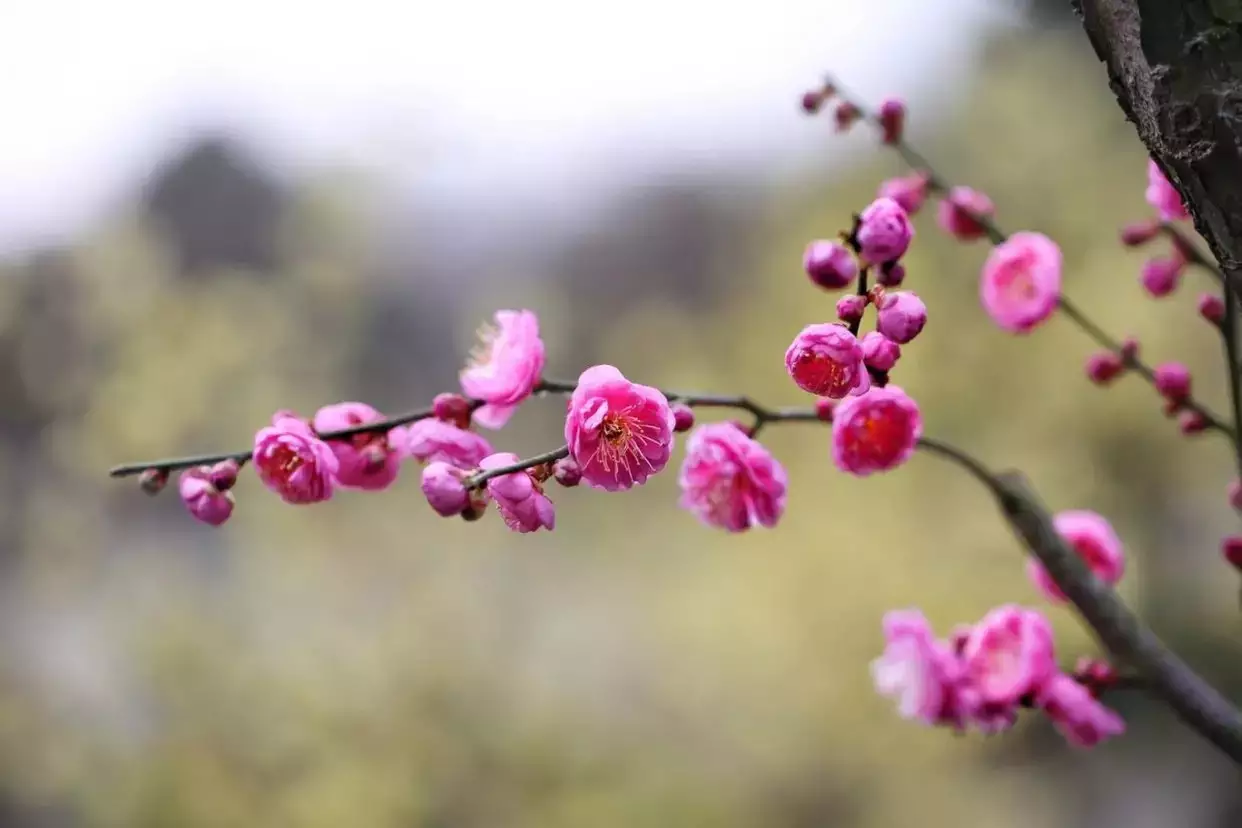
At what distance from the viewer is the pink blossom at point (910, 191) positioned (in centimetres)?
51

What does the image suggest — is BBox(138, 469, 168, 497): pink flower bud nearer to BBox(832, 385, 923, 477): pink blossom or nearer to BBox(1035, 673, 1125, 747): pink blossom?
BBox(832, 385, 923, 477): pink blossom

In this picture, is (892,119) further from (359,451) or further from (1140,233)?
(359,451)

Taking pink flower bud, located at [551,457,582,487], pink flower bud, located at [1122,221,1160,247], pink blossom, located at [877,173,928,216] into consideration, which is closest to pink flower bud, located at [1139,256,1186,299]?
pink flower bud, located at [1122,221,1160,247]

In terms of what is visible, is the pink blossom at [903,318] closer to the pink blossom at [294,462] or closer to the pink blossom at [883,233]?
the pink blossom at [883,233]

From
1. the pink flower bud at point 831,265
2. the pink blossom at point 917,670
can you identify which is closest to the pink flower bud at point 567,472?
the pink flower bud at point 831,265

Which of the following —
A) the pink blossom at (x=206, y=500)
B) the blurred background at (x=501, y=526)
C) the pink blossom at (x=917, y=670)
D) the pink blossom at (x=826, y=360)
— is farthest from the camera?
the blurred background at (x=501, y=526)

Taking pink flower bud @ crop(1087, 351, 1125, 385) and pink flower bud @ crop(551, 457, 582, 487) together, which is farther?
pink flower bud @ crop(1087, 351, 1125, 385)

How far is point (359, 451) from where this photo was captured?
41 cm

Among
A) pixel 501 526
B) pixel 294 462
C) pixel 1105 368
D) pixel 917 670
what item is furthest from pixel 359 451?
pixel 501 526

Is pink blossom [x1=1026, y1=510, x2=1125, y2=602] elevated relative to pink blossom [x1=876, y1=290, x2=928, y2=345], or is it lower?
lower

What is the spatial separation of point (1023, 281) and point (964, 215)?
0.05 metres

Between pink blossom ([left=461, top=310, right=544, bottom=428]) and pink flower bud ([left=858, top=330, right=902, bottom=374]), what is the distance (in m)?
0.14

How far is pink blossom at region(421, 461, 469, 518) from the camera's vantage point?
1.02 feet

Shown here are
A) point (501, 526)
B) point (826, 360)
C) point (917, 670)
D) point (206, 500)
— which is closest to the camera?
point (826, 360)
